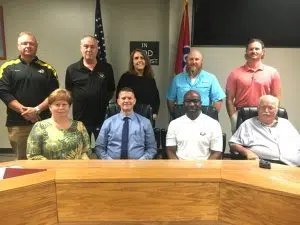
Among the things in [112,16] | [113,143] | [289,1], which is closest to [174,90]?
[113,143]

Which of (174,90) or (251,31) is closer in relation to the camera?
(174,90)

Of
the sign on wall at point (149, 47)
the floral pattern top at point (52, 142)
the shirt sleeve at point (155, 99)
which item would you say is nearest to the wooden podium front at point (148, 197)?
the floral pattern top at point (52, 142)

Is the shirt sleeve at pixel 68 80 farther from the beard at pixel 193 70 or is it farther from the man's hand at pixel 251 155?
the man's hand at pixel 251 155

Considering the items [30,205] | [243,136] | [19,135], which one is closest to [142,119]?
[243,136]

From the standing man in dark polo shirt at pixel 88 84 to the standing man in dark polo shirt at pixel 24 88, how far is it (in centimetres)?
24

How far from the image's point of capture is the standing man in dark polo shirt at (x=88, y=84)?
313 centimetres

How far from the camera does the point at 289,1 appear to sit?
13.5 feet

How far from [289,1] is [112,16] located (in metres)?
2.32

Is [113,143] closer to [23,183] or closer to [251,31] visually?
[23,183]

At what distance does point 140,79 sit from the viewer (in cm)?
328

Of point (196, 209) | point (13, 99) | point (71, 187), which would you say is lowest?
point (196, 209)

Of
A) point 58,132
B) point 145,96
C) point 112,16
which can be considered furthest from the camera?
point 112,16

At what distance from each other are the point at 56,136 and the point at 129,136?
2.17 ft

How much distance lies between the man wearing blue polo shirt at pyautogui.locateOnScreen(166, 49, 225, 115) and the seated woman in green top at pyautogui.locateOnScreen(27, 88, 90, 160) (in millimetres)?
1138
